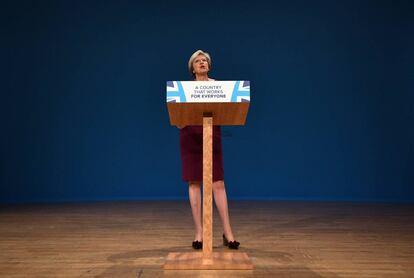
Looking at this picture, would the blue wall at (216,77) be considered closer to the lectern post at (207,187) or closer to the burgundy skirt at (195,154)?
the burgundy skirt at (195,154)

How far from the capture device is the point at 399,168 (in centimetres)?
548

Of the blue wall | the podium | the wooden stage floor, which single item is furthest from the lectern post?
the blue wall

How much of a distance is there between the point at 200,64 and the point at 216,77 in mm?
3044

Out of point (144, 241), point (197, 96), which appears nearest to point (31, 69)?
point (144, 241)

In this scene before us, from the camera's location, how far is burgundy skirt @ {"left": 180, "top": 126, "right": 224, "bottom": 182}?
2695mm

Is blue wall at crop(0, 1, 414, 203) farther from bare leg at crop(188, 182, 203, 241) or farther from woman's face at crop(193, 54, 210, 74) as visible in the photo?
woman's face at crop(193, 54, 210, 74)

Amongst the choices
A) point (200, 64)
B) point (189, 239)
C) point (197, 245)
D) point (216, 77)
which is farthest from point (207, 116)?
point (216, 77)

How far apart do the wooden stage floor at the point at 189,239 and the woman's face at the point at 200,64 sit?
41.6 inches

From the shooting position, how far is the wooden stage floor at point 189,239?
2229mm

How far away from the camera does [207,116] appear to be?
225 centimetres

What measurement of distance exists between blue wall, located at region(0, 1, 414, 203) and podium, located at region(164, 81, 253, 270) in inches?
127

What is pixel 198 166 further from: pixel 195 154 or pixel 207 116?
pixel 207 116

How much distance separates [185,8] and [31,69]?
80.9 inches

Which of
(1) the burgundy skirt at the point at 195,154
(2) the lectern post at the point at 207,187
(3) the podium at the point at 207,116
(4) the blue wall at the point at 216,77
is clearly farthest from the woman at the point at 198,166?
(4) the blue wall at the point at 216,77
